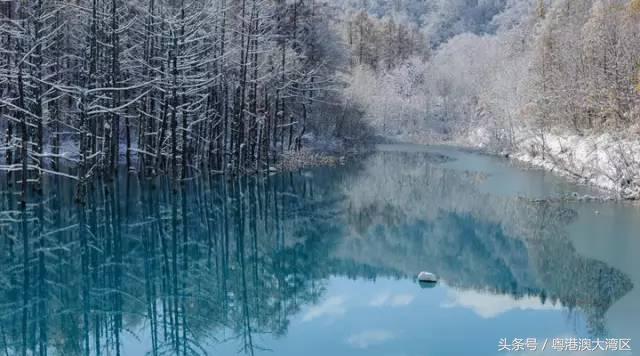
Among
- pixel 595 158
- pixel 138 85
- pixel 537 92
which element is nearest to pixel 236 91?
pixel 138 85

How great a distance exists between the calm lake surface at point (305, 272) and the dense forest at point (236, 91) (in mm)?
2382

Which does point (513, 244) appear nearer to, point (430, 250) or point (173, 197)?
point (430, 250)

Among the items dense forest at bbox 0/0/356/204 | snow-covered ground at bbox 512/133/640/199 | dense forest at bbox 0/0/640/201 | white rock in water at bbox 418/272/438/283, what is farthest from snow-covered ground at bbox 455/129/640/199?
dense forest at bbox 0/0/356/204

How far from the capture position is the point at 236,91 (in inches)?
1187

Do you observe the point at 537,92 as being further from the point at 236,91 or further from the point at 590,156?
the point at 236,91

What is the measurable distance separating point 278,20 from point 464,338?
32.2 metres

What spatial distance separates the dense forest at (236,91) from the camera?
2284 cm

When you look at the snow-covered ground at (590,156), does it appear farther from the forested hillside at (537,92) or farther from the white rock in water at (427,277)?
the white rock in water at (427,277)

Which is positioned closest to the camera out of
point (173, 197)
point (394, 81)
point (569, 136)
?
point (173, 197)

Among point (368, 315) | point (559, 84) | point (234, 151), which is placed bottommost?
point (368, 315)

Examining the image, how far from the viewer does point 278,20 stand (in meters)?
39.8

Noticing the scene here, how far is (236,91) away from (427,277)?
18.3 meters

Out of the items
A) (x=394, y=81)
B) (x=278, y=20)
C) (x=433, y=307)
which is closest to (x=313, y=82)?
(x=278, y=20)

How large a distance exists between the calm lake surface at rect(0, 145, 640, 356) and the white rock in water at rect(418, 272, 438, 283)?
1.01ft
